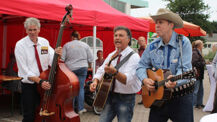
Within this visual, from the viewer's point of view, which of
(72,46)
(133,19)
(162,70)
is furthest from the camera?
(133,19)

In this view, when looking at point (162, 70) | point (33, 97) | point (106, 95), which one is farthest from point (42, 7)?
point (162, 70)

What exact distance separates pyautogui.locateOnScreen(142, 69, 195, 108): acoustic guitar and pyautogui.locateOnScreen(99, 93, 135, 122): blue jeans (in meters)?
0.24

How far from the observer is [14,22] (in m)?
7.68

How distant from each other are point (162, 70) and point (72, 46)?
11.7ft

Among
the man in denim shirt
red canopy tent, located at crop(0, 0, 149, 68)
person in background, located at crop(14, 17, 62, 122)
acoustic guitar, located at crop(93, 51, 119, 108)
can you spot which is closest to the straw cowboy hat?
the man in denim shirt

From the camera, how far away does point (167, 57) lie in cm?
278

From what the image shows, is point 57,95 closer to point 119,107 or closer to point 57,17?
point 119,107

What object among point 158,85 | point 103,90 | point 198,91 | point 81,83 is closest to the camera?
point 158,85

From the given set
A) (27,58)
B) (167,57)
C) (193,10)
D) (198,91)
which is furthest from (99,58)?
(193,10)

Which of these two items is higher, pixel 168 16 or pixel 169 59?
pixel 168 16

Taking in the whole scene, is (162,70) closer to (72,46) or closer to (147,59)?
(147,59)

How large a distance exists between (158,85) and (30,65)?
1835mm

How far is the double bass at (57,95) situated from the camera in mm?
3668

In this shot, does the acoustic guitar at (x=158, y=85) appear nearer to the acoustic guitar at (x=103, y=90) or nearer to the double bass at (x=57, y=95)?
→ the acoustic guitar at (x=103, y=90)
